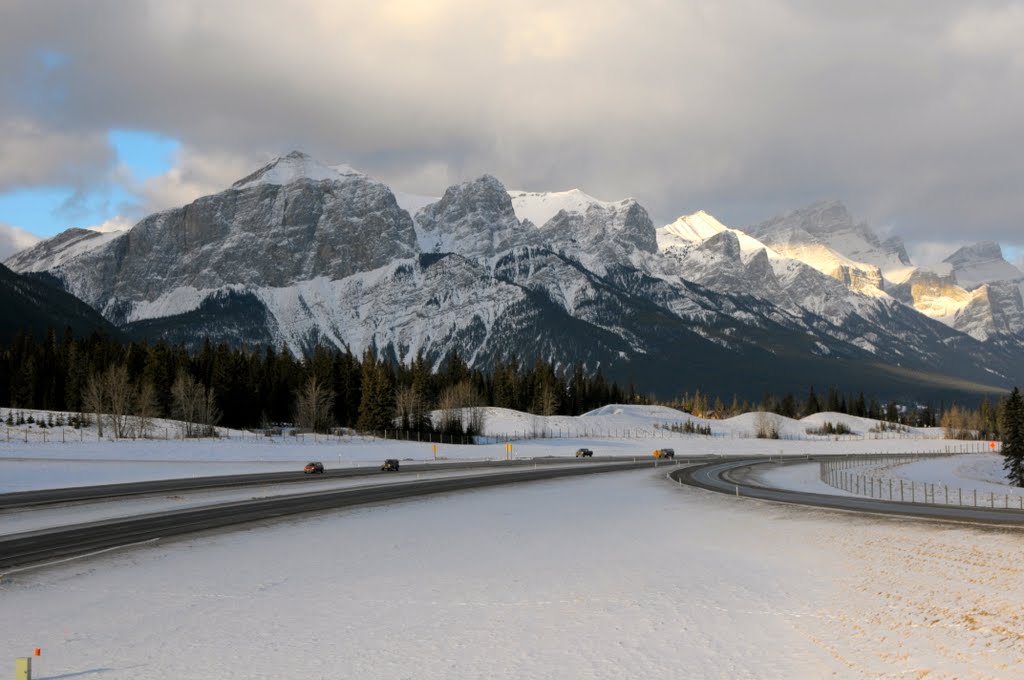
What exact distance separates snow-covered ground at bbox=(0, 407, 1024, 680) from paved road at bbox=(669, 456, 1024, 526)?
3.73m

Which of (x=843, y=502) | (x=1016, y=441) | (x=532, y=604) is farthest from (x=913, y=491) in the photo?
(x=532, y=604)

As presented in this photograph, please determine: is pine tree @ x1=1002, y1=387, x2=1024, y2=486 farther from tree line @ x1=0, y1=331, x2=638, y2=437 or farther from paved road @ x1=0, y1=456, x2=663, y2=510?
tree line @ x1=0, y1=331, x2=638, y2=437

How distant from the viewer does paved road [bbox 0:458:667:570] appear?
3234 cm

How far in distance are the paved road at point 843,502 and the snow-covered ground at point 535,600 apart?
373 centimetres

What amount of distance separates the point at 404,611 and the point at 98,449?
251 ft

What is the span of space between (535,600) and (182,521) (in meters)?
23.2

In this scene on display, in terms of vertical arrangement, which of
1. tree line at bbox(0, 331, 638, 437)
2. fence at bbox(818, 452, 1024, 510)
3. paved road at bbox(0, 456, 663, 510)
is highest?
tree line at bbox(0, 331, 638, 437)

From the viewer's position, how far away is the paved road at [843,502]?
42.9m

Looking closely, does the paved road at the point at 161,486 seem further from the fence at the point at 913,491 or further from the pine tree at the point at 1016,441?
the pine tree at the point at 1016,441

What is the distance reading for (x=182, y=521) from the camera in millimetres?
40812

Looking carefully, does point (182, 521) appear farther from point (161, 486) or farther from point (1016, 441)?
point (1016, 441)

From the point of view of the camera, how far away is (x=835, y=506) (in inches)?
1930

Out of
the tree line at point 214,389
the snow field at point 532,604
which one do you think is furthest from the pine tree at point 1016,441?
the tree line at point 214,389

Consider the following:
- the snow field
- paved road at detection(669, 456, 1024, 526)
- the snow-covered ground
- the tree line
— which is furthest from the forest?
the snow field
